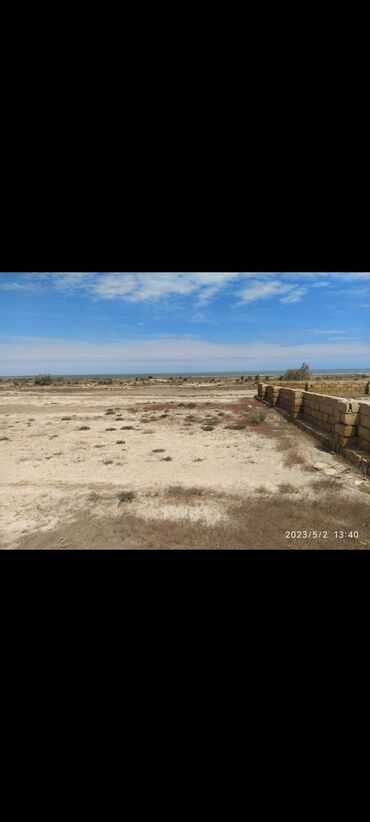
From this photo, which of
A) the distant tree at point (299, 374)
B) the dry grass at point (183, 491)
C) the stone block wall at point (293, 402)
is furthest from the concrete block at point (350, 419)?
the distant tree at point (299, 374)

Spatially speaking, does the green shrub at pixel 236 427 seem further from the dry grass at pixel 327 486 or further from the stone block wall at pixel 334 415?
the dry grass at pixel 327 486

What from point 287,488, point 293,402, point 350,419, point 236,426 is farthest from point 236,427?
point 287,488

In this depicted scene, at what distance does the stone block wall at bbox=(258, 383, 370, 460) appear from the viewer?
7.74 meters

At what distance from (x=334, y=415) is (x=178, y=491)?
247 inches

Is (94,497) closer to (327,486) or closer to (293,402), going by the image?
(327,486)

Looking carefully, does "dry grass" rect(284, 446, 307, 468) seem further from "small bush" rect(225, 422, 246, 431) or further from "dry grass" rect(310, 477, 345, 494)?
"small bush" rect(225, 422, 246, 431)

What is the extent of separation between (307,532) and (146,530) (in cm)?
247

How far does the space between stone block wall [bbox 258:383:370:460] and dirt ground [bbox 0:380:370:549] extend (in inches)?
28.1

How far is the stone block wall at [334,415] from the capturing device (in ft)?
25.4

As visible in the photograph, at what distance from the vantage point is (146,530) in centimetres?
444

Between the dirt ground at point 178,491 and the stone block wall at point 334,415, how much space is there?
0.71 meters
